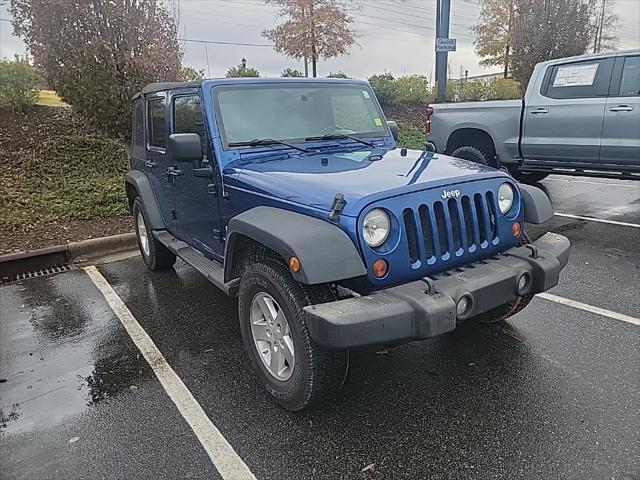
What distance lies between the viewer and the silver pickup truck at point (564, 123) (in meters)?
6.39

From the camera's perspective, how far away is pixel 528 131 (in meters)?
7.38

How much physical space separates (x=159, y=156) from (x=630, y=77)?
5639mm

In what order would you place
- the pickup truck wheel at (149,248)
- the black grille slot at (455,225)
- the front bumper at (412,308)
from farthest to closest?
the pickup truck wheel at (149,248)
the black grille slot at (455,225)
the front bumper at (412,308)

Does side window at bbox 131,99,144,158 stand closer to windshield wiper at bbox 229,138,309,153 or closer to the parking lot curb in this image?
the parking lot curb

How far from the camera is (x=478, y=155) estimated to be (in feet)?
25.7

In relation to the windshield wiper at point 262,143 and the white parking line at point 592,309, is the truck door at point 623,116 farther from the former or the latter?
the windshield wiper at point 262,143

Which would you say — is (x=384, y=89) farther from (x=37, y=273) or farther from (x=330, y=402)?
(x=330, y=402)

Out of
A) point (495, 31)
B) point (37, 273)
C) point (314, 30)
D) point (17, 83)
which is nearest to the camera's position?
point (37, 273)

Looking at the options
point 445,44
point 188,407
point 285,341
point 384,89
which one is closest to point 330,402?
point 285,341

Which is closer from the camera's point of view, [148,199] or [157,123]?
[157,123]

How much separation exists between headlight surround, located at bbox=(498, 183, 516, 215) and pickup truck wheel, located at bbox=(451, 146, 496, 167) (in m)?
4.83

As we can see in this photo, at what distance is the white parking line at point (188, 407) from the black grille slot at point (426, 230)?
1.40 m

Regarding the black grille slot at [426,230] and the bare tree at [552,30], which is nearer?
the black grille slot at [426,230]

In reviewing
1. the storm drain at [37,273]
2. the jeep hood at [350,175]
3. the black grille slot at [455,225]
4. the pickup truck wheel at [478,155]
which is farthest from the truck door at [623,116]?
the storm drain at [37,273]
